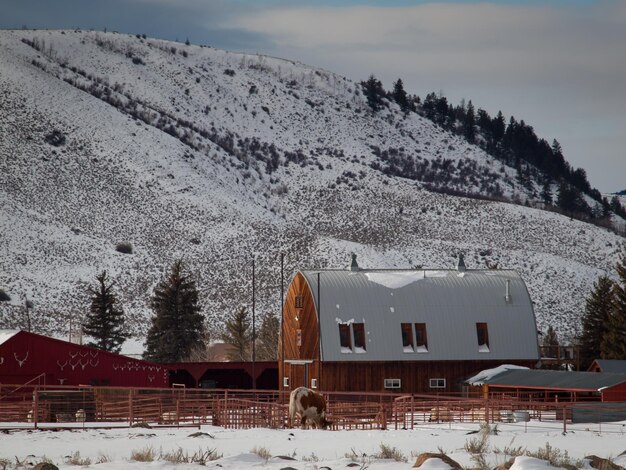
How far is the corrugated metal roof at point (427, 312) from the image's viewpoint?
57781mm

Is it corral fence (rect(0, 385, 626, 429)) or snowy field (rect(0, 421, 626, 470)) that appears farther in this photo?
corral fence (rect(0, 385, 626, 429))

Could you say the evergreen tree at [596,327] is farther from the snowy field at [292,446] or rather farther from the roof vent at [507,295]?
the snowy field at [292,446]

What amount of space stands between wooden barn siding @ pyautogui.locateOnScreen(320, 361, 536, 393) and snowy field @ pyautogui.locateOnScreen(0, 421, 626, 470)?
22729 mm

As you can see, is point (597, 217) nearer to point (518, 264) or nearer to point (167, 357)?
point (518, 264)

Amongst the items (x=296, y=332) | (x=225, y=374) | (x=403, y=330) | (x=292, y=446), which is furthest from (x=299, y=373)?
(x=292, y=446)

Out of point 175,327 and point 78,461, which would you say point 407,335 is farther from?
point 78,461

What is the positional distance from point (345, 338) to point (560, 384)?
1355 cm

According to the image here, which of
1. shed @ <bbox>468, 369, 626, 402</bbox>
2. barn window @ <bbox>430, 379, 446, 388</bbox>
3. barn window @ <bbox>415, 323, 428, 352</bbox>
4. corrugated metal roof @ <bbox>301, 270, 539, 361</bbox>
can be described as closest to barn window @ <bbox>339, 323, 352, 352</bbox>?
corrugated metal roof @ <bbox>301, 270, 539, 361</bbox>

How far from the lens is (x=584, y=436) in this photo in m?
31.4

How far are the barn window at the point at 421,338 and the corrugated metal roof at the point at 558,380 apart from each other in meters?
4.89

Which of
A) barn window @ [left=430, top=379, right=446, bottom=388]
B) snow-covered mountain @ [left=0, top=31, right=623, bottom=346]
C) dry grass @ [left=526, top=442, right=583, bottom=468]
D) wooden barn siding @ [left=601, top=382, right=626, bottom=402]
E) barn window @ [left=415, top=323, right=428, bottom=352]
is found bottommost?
dry grass @ [left=526, top=442, right=583, bottom=468]

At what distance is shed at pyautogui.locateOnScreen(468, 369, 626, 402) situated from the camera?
4672cm

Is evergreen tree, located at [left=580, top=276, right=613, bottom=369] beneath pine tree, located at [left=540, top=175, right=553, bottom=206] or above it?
beneath

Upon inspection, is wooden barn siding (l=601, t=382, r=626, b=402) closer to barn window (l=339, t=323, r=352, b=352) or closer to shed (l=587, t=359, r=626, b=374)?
shed (l=587, t=359, r=626, b=374)
